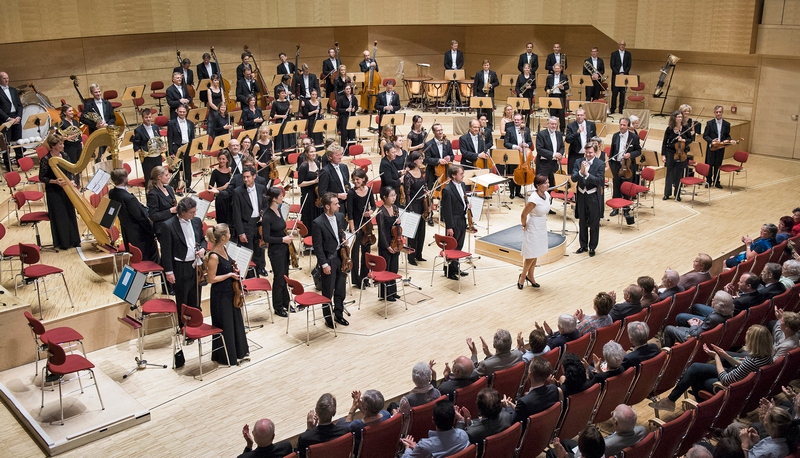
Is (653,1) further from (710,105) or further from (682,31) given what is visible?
(710,105)

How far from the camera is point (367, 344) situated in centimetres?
855

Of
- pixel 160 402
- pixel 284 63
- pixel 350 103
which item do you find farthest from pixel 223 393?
pixel 284 63

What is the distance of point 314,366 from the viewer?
26.4ft

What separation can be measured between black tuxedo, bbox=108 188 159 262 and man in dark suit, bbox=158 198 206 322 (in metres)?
0.80

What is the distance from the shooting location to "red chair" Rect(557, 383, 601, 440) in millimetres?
5858

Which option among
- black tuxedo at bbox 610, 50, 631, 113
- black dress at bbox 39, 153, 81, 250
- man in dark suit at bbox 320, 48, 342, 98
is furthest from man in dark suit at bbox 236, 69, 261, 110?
black tuxedo at bbox 610, 50, 631, 113

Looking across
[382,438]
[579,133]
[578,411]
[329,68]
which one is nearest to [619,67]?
[579,133]

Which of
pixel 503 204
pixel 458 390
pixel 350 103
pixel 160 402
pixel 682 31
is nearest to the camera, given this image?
pixel 458 390

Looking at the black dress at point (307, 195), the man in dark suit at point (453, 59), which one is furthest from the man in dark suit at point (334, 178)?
the man in dark suit at point (453, 59)

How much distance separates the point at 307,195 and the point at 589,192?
4.03m

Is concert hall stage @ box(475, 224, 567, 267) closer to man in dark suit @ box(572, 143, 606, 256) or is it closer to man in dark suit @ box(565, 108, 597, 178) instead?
man in dark suit @ box(572, 143, 606, 256)

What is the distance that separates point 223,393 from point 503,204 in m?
7.30

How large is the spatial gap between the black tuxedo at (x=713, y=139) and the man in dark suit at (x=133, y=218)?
10176mm

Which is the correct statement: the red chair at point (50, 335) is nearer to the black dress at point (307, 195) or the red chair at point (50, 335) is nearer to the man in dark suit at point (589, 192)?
the black dress at point (307, 195)
